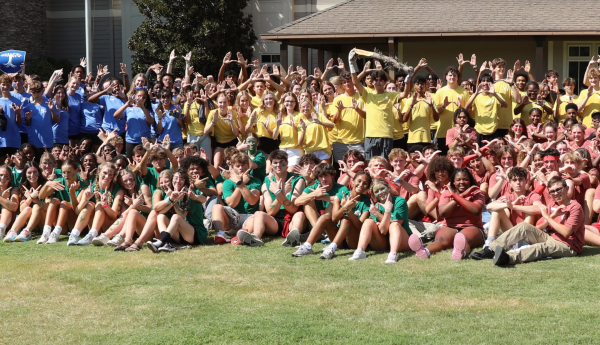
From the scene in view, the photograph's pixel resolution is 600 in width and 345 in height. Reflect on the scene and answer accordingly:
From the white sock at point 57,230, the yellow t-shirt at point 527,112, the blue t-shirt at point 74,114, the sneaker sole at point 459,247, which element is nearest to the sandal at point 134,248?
the white sock at point 57,230

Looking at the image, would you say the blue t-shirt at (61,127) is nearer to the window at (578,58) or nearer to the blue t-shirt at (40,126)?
the blue t-shirt at (40,126)

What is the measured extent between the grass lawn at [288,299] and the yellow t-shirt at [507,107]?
392cm

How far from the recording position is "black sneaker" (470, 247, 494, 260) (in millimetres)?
7703

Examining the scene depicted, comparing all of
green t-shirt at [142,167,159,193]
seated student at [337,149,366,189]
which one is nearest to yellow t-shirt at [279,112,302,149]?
seated student at [337,149,366,189]

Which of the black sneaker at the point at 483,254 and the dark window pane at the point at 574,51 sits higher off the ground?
the dark window pane at the point at 574,51

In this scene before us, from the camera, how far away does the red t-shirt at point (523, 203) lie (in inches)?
323

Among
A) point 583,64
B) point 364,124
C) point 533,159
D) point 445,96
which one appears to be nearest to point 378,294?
Result: point 533,159

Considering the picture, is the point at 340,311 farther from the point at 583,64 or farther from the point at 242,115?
the point at 583,64

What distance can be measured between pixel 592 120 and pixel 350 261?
16.8 feet

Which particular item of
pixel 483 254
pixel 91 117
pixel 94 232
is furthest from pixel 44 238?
pixel 483 254

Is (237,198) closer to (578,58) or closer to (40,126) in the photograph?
(40,126)

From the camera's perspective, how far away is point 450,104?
456 inches

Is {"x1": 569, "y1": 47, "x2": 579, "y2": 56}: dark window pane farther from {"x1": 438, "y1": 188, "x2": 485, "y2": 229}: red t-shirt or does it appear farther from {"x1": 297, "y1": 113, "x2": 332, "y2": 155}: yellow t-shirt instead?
{"x1": 438, "y1": 188, "x2": 485, "y2": 229}: red t-shirt

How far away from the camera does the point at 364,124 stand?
11125 millimetres
